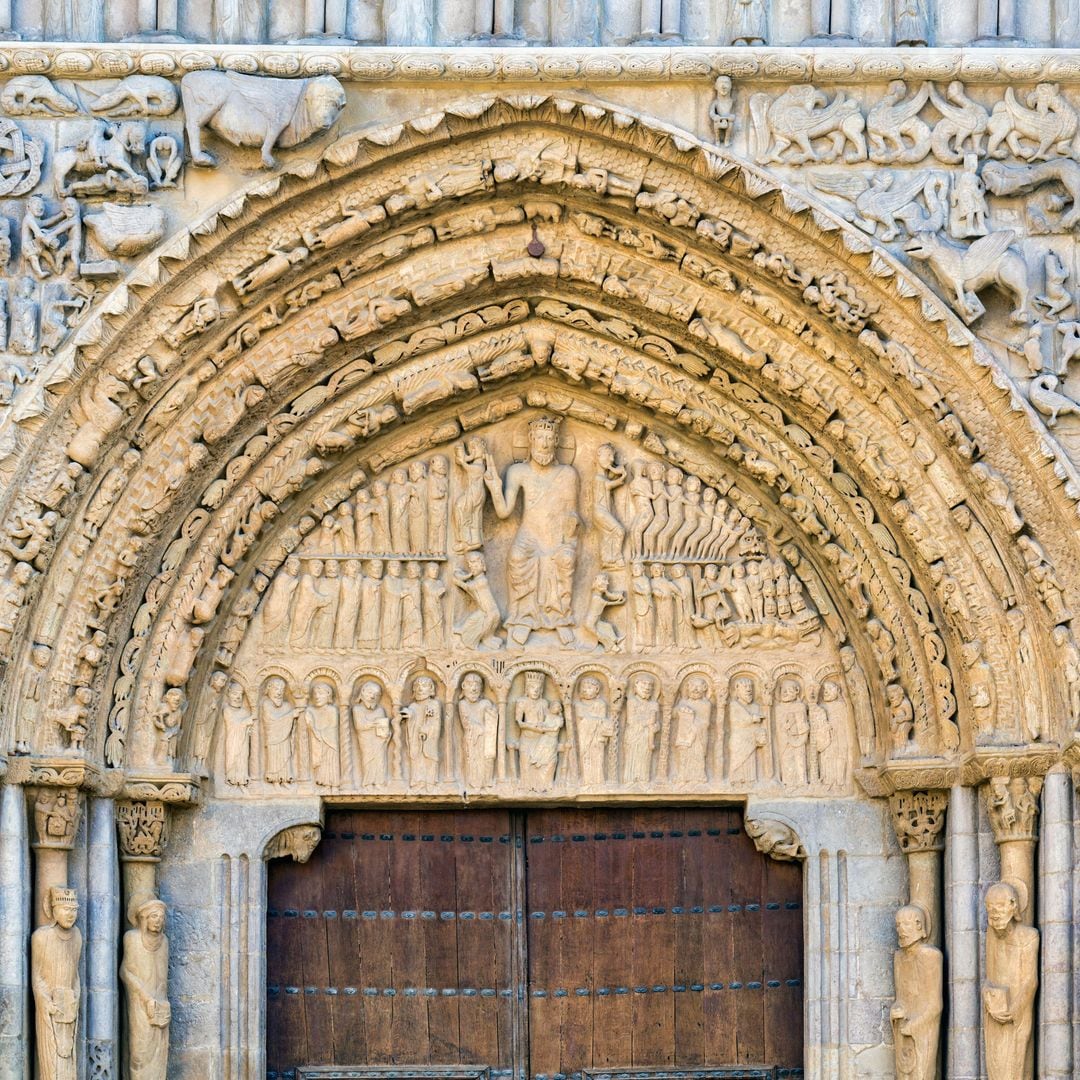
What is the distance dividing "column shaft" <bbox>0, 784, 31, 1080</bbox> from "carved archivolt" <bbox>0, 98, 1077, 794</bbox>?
37 cm

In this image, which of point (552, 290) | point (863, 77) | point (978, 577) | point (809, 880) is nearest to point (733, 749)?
point (809, 880)

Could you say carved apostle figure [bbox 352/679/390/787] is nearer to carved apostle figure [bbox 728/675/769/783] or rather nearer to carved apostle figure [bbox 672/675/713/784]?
carved apostle figure [bbox 672/675/713/784]

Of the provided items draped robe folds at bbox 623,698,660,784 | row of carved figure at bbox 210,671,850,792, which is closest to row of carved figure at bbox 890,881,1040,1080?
row of carved figure at bbox 210,671,850,792

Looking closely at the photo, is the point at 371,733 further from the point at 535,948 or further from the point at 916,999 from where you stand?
the point at 916,999

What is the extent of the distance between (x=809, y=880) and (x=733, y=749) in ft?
2.12

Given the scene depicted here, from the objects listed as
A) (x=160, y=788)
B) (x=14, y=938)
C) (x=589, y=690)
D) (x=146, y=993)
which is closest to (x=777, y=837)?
(x=589, y=690)

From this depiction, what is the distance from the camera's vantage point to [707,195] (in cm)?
1055

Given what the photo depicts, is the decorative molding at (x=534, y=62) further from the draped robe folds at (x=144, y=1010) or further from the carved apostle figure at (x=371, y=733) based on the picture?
the draped robe folds at (x=144, y=1010)

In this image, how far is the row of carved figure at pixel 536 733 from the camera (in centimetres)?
1105

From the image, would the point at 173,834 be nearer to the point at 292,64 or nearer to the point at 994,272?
the point at 292,64

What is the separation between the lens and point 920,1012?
34.7 feet

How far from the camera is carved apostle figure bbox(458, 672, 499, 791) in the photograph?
11047mm

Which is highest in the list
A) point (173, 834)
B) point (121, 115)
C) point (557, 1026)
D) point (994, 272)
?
point (121, 115)

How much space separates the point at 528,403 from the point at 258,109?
186 cm
